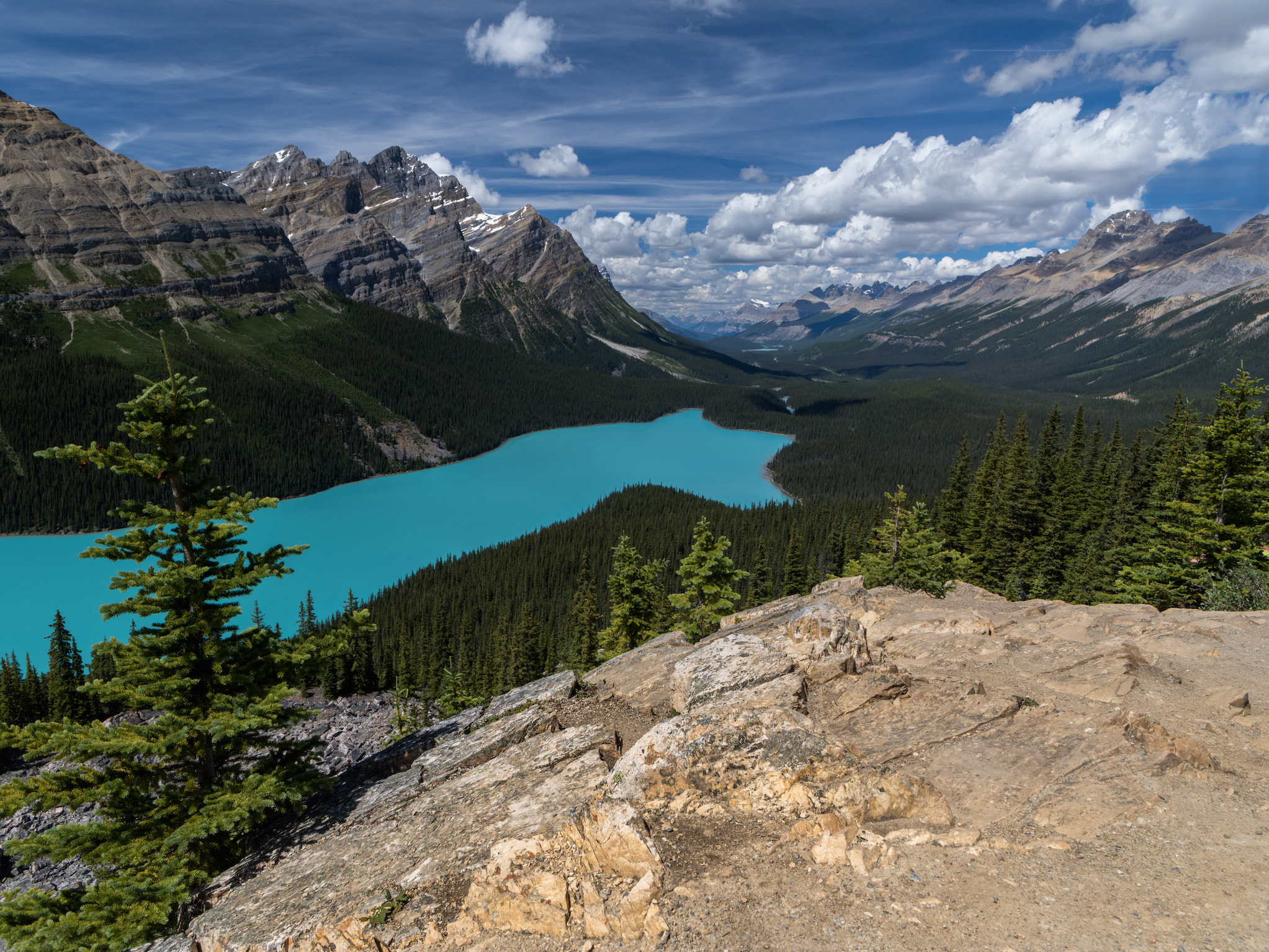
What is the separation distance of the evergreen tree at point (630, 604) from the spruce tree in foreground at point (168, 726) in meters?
26.7

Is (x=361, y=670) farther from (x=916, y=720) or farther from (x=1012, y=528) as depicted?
(x=916, y=720)

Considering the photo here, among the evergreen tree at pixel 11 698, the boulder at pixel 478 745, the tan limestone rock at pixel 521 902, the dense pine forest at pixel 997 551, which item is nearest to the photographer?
the tan limestone rock at pixel 521 902

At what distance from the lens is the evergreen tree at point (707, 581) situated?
127ft

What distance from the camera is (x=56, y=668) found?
61250 mm

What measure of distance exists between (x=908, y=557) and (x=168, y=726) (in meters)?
45.0

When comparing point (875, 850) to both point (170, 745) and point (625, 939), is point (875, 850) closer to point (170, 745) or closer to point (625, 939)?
point (625, 939)

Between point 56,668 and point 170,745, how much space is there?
217 ft

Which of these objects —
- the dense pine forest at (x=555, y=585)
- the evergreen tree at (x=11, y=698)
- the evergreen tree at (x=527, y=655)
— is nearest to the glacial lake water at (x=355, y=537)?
the evergreen tree at (x=11, y=698)

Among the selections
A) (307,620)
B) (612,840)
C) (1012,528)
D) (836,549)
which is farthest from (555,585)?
(612,840)

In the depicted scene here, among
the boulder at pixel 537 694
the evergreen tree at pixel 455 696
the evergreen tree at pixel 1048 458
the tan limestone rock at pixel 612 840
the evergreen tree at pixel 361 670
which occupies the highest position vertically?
the tan limestone rock at pixel 612 840

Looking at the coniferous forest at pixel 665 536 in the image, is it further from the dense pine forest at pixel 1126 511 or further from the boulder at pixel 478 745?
the boulder at pixel 478 745

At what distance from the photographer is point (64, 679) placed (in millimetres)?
60281

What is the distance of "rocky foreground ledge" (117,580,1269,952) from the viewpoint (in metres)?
9.88

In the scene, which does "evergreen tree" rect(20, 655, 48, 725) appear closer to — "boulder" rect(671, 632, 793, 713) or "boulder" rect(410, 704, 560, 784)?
"boulder" rect(410, 704, 560, 784)
